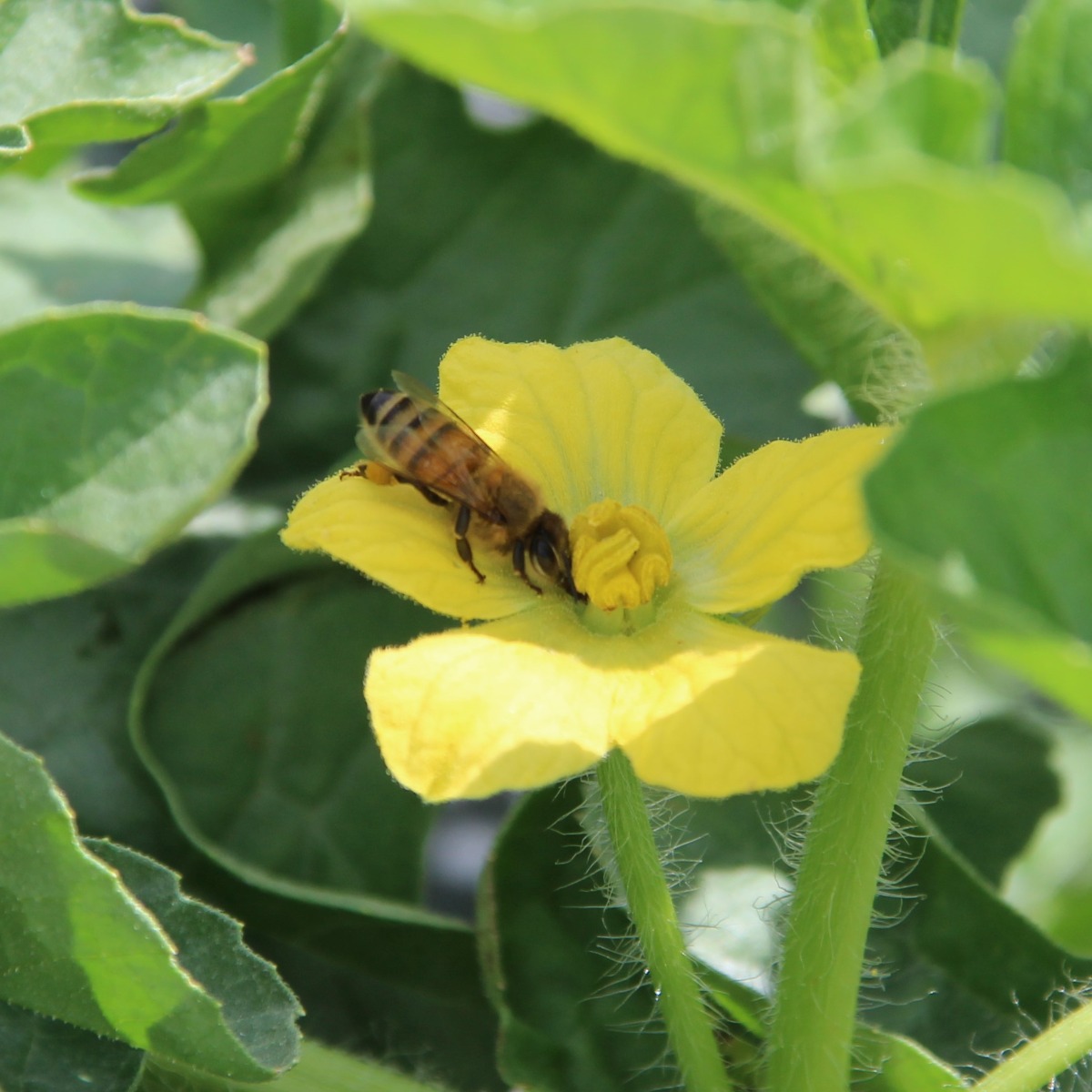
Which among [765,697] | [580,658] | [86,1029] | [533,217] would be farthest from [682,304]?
[86,1029]

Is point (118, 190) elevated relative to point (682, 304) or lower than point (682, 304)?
elevated

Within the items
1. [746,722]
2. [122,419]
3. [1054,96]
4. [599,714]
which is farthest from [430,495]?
[1054,96]

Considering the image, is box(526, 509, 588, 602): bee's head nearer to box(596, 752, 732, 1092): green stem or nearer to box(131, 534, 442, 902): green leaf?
box(596, 752, 732, 1092): green stem

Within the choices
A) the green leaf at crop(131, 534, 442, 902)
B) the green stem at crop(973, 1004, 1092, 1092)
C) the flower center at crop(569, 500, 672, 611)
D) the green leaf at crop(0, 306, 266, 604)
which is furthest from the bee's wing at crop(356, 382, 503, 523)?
the green stem at crop(973, 1004, 1092, 1092)

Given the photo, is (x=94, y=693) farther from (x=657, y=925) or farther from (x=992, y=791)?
(x=992, y=791)

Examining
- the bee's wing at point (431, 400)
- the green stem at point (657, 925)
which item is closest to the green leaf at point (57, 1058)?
the green stem at point (657, 925)

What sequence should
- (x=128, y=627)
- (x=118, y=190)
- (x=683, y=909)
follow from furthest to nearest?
(x=128, y=627) → (x=118, y=190) → (x=683, y=909)

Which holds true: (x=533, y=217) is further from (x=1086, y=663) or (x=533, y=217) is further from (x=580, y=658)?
(x=1086, y=663)

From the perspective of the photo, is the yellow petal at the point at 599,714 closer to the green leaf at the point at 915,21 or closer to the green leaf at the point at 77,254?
the green leaf at the point at 915,21
